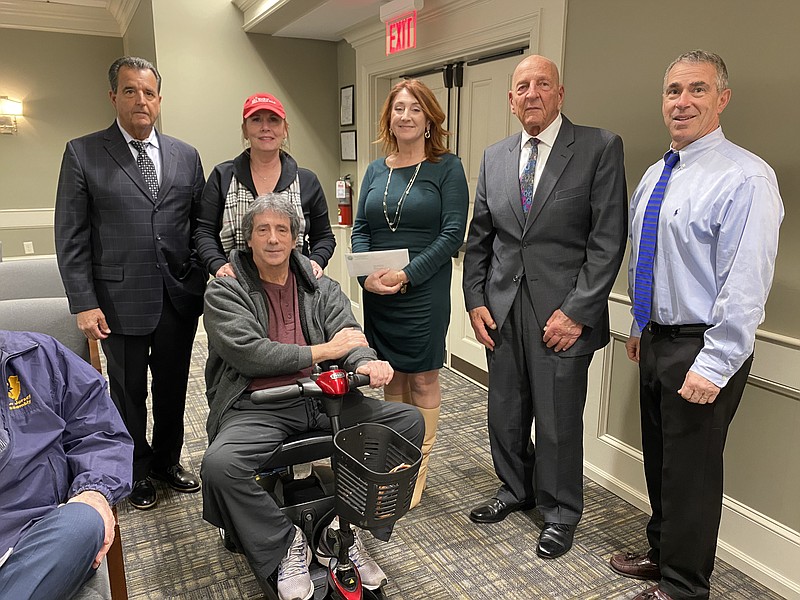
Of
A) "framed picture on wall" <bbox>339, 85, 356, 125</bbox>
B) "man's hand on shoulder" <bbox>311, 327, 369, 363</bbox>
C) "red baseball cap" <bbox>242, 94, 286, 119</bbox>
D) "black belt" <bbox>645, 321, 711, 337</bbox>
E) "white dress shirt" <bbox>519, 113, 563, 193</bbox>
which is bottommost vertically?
"man's hand on shoulder" <bbox>311, 327, 369, 363</bbox>

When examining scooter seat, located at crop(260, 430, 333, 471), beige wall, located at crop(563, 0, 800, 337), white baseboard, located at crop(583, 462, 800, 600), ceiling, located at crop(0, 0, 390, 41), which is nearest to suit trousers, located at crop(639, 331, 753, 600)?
white baseboard, located at crop(583, 462, 800, 600)

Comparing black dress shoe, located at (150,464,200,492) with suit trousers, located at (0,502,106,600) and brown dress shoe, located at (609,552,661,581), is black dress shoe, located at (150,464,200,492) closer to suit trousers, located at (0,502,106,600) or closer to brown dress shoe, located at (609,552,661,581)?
suit trousers, located at (0,502,106,600)

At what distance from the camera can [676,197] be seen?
5.61 ft

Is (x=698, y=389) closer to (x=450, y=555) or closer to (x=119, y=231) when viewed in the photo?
(x=450, y=555)

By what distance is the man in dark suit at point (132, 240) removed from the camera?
216cm

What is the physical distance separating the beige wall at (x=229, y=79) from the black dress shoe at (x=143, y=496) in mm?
2738

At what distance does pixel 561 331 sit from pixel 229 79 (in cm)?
364

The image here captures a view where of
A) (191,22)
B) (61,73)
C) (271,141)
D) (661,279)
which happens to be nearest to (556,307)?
(661,279)

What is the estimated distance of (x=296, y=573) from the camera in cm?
176

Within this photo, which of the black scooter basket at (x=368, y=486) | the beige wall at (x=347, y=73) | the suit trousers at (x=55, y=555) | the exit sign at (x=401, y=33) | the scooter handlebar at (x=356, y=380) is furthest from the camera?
the beige wall at (x=347, y=73)

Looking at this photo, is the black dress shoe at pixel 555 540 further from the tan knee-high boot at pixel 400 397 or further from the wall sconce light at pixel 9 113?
the wall sconce light at pixel 9 113

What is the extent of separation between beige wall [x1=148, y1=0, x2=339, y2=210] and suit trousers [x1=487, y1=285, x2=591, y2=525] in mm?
3223

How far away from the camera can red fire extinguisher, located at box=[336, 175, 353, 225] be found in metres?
5.00

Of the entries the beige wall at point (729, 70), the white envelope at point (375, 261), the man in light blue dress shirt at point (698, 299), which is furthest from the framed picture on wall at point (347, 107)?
the man in light blue dress shirt at point (698, 299)
